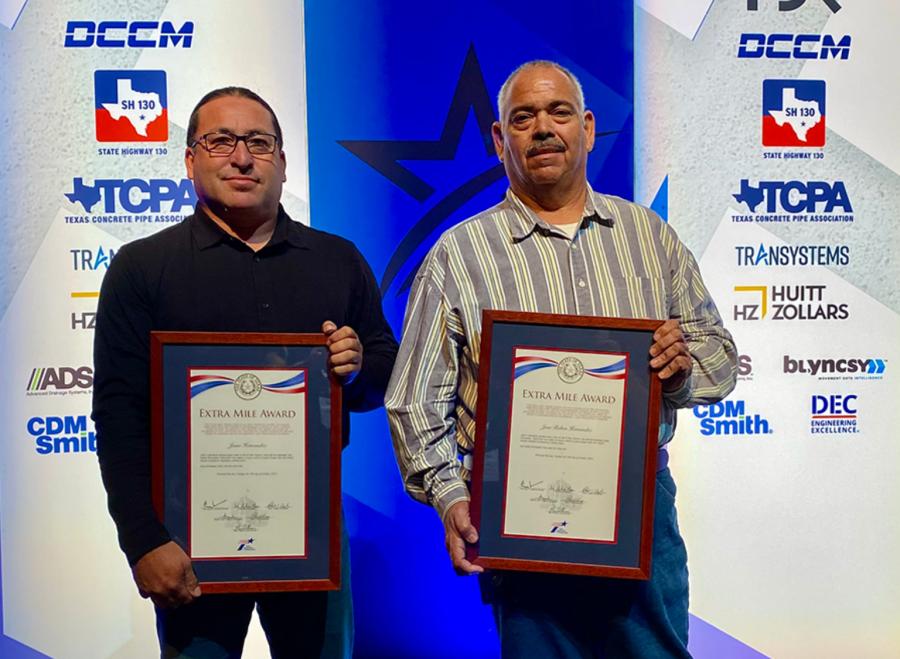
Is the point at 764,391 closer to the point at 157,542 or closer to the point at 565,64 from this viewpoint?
the point at 565,64

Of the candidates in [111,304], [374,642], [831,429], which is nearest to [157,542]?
[111,304]

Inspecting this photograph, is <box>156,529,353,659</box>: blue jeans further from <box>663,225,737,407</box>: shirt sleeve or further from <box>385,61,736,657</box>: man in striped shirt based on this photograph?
<box>663,225,737,407</box>: shirt sleeve

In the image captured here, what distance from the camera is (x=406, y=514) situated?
334 cm

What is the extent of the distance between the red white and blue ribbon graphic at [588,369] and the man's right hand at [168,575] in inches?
33.7

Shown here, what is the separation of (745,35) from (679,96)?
347 mm

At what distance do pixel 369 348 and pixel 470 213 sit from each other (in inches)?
45.3

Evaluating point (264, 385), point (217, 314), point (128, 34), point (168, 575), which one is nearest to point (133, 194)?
point (128, 34)

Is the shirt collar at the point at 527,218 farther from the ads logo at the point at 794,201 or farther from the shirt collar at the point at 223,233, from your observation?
the ads logo at the point at 794,201

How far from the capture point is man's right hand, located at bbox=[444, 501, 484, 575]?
1.91m

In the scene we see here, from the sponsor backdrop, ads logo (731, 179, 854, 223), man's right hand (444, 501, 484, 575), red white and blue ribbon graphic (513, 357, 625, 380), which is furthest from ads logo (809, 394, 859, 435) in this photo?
man's right hand (444, 501, 484, 575)

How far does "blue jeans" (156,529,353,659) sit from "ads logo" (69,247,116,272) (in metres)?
1.47

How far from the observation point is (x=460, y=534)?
6.31 feet

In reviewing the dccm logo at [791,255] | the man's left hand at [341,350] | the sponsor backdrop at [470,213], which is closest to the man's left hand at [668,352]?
the man's left hand at [341,350]

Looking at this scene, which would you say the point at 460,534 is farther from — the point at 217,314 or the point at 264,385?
the point at 217,314
